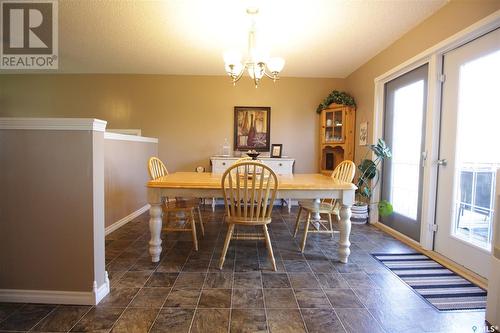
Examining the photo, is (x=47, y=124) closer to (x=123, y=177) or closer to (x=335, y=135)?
(x=123, y=177)

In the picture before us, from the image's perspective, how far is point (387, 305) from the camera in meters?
1.56

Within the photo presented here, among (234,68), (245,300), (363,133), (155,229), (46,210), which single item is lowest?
(245,300)

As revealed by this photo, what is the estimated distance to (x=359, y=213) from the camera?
338cm

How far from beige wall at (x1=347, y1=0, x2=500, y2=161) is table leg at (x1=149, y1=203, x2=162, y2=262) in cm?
296

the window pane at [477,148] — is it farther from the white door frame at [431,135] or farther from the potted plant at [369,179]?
the potted plant at [369,179]

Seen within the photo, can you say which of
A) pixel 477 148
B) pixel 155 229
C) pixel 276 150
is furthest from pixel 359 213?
pixel 155 229

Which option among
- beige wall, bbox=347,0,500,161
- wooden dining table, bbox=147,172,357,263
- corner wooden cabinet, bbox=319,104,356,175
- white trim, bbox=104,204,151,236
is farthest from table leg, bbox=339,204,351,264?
white trim, bbox=104,204,151,236

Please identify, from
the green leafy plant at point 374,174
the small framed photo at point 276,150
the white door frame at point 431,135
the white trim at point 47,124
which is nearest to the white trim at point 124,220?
the white trim at point 47,124

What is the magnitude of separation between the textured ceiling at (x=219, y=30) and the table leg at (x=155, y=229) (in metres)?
1.92

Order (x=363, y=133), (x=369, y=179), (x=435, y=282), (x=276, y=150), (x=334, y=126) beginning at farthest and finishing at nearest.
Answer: (x=276, y=150) → (x=334, y=126) → (x=363, y=133) → (x=369, y=179) → (x=435, y=282)

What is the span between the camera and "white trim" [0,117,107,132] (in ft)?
4.75

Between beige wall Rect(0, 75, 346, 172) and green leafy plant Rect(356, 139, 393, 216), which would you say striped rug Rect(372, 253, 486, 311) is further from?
beige wall Rect(0, 75, 346, 172)

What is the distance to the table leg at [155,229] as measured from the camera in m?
2.07

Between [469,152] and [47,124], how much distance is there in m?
3.10
